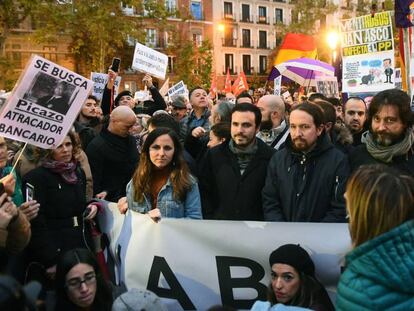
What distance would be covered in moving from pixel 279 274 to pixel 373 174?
120cm

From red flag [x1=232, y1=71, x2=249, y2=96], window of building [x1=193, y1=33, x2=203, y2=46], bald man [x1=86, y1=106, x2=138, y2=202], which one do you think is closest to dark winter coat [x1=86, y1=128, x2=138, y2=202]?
bald man [x1=86, y1=106, x2=138, y2=202]

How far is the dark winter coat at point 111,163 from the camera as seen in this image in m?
4.70

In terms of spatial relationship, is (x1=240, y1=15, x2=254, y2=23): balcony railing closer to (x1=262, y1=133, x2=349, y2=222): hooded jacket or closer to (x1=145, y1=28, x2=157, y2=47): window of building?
(x1=145, y1=28, x2=157, y2=47): window of building

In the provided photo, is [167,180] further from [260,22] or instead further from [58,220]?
[260,22]

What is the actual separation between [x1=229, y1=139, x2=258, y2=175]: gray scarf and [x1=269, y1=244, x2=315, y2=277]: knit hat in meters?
0.92

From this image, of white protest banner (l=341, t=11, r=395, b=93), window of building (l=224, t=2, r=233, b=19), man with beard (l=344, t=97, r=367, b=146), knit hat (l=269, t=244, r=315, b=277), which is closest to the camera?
knit hat (l=269, t=244, r=315, b=277)

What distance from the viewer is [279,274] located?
9.30 feet

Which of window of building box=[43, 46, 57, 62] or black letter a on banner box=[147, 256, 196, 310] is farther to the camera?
window of building box=[43, 46, 57, 62]

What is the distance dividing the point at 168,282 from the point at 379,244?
6.47 ft

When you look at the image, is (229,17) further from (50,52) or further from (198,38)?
(50,52)

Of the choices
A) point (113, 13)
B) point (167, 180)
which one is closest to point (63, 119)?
point (167, 180)

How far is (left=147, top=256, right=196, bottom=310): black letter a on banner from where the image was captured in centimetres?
328

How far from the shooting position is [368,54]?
728cm

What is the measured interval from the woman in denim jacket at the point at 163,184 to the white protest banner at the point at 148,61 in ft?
19.3
